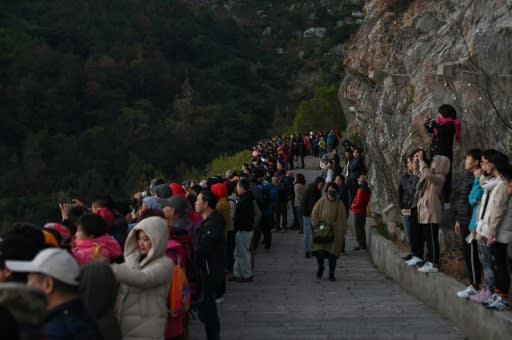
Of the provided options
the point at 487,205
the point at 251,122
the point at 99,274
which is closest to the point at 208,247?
the point at 487,205

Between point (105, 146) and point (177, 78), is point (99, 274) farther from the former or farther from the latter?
point (177, 78)

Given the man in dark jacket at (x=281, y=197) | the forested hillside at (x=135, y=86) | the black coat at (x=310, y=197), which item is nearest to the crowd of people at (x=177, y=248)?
the black coat at (x=310, y=197)

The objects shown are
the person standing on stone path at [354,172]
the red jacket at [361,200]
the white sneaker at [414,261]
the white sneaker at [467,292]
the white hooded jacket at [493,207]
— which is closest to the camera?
the white hooded jacket at [493,207]

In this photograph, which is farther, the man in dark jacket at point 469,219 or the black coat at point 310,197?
the black coat at point 310,197

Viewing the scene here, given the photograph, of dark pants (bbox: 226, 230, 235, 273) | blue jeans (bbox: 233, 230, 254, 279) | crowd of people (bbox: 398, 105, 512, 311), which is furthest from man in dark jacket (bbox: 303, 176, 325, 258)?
crowd of people (bbox: 398, 105, 512, 311)

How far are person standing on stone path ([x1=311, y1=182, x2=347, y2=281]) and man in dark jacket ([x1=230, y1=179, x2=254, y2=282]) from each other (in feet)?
3.59

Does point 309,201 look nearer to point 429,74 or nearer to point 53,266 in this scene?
point 429,74

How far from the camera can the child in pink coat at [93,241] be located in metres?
5.52

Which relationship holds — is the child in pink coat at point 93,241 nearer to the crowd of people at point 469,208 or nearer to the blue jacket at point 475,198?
the crowd of people at point 469,208

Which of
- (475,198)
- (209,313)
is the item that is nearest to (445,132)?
(475,198)

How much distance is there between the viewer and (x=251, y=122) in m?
94.2

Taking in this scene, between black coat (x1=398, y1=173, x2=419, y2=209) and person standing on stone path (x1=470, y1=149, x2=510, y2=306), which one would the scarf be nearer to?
black coat (x1=398, y1=173, x2=419, y2=209)

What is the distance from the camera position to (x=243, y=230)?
502 inches

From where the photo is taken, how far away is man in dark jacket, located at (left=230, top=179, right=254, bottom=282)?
12750 millimetres
